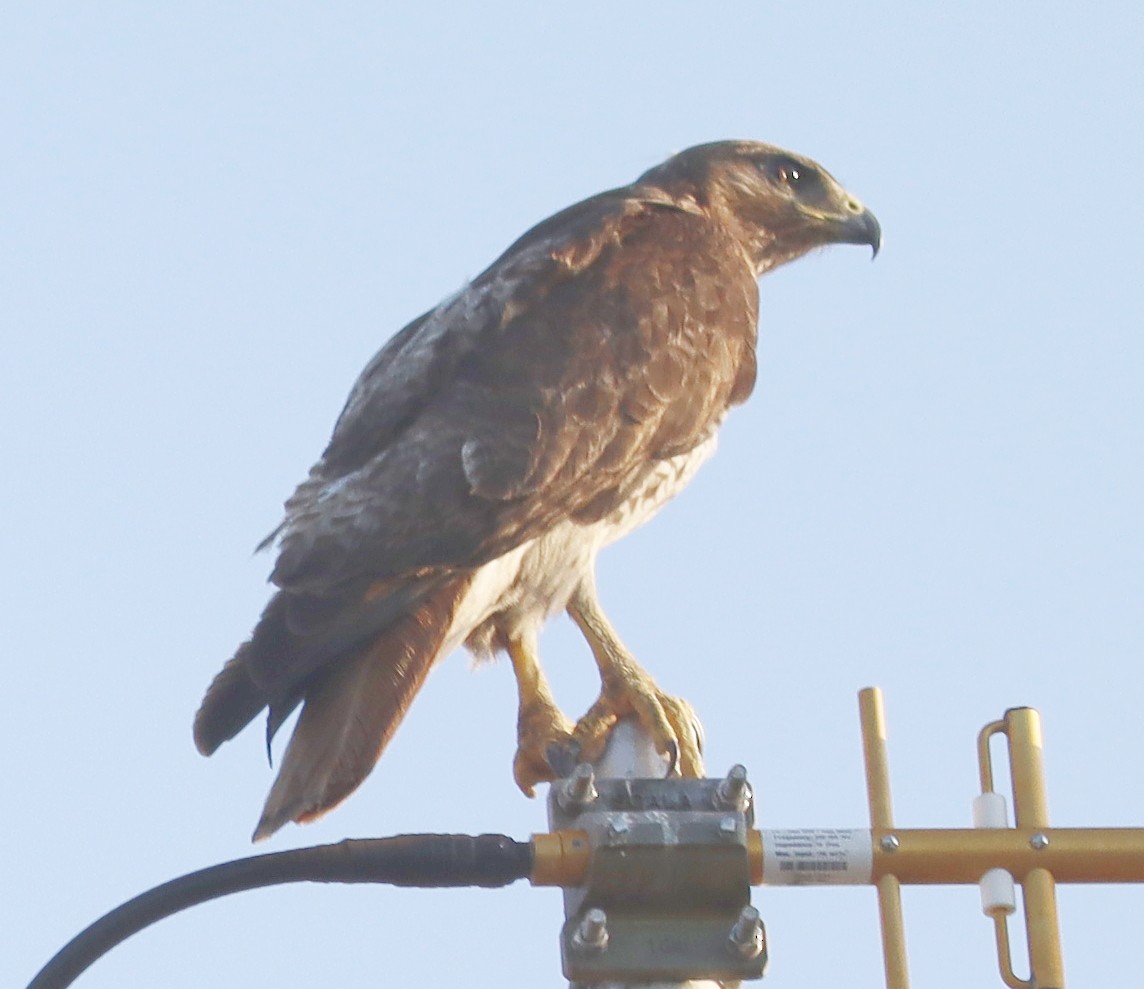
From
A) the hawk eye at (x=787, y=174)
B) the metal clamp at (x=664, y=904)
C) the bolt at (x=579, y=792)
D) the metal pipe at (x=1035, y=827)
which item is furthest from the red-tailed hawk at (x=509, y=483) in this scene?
the metal pipe at (x=1035, y=827)

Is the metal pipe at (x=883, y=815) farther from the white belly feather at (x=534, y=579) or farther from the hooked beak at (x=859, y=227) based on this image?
the hooked beak at (x=859, y=227)

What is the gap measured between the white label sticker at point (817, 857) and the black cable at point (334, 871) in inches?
15.2

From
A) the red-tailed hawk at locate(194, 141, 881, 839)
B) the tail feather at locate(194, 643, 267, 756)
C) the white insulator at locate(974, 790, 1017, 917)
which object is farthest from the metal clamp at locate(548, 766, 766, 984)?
the tail feather at locate(194, 643, 267, 756)

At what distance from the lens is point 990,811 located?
348cm

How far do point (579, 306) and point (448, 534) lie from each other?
119cm

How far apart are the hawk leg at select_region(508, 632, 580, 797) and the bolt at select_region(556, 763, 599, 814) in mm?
1369

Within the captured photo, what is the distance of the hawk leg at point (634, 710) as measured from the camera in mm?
5234

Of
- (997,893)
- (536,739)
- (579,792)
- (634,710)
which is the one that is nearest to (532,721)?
(536,739)

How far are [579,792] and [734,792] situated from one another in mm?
252

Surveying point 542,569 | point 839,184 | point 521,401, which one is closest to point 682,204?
point 839,184

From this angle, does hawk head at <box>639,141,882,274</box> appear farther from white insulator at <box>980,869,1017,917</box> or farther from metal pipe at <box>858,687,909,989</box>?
white insulator at <box>980,869,1017,917</box>

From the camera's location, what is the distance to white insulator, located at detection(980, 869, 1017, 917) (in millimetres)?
3367

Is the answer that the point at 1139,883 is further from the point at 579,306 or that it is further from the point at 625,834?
the point at 579,306

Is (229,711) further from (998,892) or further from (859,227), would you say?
(859,227)
